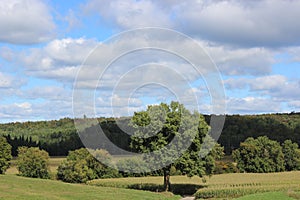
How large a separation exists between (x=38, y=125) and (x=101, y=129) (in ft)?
293

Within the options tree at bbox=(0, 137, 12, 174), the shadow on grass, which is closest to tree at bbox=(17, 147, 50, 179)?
tree at bbox=(0, 137, 12, 174)

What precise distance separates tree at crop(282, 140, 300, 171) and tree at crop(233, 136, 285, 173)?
2.70m

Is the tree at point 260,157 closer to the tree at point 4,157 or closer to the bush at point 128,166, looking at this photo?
the bush at point 128,166

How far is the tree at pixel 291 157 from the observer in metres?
114

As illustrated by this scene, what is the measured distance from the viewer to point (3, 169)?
10344 cm

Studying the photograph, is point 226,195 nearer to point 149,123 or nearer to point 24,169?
point 149,123

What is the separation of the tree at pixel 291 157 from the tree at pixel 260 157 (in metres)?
2.70

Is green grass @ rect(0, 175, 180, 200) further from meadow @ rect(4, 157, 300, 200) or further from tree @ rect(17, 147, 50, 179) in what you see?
tree @ rect(17, 147, 50, 179)

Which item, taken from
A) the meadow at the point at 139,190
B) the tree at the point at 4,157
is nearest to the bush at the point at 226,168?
the meadow at the point at 139,190

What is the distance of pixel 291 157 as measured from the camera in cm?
11512

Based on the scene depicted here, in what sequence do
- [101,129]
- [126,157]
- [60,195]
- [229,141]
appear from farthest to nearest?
[229,141], [101,129], [126,157], [60,195]

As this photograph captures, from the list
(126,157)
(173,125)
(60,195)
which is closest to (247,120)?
(126,157)

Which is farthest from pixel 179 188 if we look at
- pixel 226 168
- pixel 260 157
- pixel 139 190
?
pixel 260 157

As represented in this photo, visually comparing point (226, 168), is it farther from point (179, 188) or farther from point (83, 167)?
point (179, 188)
